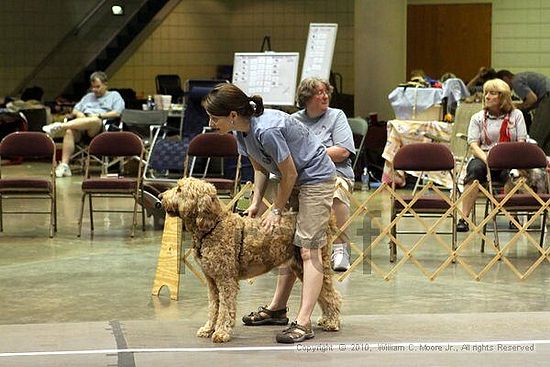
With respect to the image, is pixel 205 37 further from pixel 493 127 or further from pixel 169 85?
pixel 493 127

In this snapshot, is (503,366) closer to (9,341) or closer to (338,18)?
(9,341)

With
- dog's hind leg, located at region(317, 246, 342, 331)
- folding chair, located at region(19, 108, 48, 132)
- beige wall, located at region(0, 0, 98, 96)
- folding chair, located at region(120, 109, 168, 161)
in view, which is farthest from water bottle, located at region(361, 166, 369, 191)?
beige wall, located at region(0, 0, 98, 96)

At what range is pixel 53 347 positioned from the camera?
5449mm

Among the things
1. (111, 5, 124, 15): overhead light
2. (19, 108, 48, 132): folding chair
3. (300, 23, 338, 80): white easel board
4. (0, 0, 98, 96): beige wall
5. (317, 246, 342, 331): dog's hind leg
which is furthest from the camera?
(0, 0, 98, 96): beige wall

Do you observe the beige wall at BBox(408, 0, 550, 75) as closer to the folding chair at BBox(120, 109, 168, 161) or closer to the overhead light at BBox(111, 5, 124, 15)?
the overhead light at BBox(111, 5, 124, 15)

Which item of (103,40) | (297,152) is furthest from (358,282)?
(103,40)

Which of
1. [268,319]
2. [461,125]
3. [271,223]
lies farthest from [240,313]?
[461,125]

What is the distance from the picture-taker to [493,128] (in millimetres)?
8875

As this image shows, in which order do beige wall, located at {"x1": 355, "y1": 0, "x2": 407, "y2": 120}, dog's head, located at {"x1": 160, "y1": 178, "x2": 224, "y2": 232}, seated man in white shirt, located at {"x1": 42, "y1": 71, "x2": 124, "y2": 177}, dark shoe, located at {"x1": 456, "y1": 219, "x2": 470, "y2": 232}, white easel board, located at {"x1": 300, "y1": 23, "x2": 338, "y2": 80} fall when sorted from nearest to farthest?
dog's head, located at {"x1": 160, "y1": 178, "x2": 224, "y2": 232}, dark shoe, located at {"x1": 456, "y1": 219, "x2": 470, "y2": 232}, white easel board, located at {"x1": 300, "y1": 23, "x2": 338, "y2": 80}, seated man in white shirt, located at {"x1": 42, "y1": 71, "x2": 124, "y2": 177}, beige wall, located at {"x1": 355, "y1": 0, "x2": 407, "y2": 120}

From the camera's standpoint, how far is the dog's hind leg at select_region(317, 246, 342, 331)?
5.63 metres

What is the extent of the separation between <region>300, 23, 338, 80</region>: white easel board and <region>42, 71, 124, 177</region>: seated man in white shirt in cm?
264

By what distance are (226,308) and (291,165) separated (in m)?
0.76

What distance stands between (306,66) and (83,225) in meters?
3.49

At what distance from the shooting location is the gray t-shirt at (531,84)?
12539 mm
